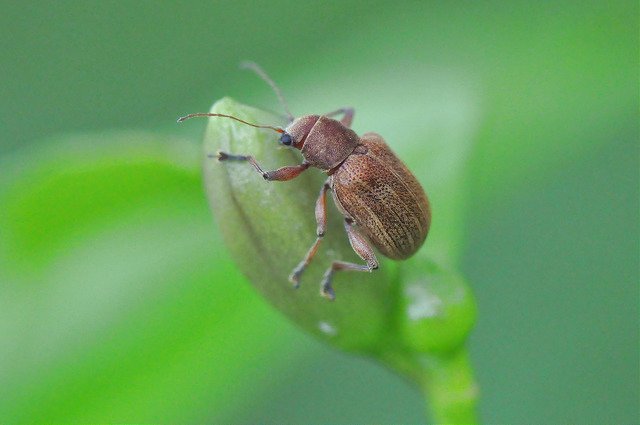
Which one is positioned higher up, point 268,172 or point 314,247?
point 268,172

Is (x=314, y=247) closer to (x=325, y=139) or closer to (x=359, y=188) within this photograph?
(x=359, y=188)

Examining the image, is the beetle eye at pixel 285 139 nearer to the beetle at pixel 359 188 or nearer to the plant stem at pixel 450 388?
the beetle at pixel 359 188

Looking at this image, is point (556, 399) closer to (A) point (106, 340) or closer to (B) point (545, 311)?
(B) point (545, 311)

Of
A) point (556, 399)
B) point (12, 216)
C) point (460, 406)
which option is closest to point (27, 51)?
point (12, 216)

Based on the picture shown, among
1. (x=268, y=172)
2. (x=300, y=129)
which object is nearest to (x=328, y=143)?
(x=300, y=129)

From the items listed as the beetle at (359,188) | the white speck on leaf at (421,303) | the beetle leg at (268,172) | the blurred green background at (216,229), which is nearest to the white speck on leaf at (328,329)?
the beetle at (359,188)
